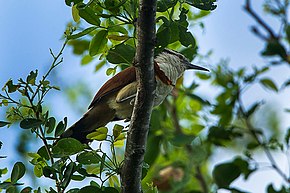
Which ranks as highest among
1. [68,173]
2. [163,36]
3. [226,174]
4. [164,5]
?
[164,5]

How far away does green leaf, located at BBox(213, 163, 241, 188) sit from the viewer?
439 cm

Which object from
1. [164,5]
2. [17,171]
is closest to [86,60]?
[17,171]

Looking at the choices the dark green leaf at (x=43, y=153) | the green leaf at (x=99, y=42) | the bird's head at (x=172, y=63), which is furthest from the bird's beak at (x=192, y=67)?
the dark green leaf at (x=43, y=153)

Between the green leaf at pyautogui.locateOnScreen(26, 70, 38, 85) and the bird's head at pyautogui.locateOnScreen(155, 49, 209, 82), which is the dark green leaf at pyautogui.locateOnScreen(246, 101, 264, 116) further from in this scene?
the green leaf at pyautogui.locateOnScreen(26, 70, 38, 85)

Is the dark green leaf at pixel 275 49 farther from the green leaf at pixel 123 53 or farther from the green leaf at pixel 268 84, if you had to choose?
the green leaf at pixel 123 53

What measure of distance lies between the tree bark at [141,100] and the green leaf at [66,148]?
218 millimetres

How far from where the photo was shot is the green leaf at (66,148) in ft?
9.15

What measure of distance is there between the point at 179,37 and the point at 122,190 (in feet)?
2.22

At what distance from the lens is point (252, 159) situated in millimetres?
4426

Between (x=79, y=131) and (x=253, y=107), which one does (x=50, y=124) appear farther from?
(x=253, y=107)

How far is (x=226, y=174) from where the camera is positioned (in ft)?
14.4

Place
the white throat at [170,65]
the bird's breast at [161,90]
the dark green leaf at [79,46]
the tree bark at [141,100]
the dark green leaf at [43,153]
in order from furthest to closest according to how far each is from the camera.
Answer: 1. the dark green leaf at [79,46]
2. the white throat at [170,65]
3. the bird's breast at [161,90]
4. the dark green leaf at [43,153]
5. the tree bark at [141,100]

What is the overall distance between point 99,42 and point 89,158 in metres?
0.52

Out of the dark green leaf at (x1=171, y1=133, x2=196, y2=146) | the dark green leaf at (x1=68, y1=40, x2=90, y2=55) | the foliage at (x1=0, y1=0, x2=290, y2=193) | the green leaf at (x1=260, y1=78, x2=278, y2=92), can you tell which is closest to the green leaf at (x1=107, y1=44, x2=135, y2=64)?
the foliage at (x1=0, y1=0, x2=290, y2=193)
